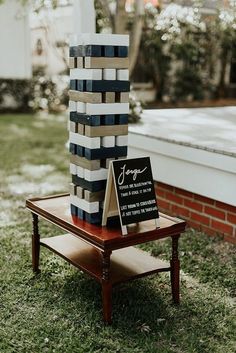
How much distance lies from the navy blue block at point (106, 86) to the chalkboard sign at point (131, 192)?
0.41 m

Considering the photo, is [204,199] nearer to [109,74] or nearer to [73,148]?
[73,148]

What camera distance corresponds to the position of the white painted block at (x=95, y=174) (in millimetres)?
2963

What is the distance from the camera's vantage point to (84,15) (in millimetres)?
4578

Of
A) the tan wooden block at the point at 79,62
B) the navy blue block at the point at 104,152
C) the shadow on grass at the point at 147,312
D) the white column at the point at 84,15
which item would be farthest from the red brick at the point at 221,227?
the white column at the point at 84,15

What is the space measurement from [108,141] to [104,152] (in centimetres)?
7

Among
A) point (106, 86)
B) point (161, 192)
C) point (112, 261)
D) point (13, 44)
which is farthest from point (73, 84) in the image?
point (13, 44)

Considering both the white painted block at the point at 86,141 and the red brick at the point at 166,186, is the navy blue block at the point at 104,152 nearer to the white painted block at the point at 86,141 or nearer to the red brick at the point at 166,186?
the white painted block at the point at 86,141

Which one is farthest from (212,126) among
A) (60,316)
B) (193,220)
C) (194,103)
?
(194,103)

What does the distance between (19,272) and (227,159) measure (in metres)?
1.70

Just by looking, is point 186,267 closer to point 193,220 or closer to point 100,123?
point 193,220

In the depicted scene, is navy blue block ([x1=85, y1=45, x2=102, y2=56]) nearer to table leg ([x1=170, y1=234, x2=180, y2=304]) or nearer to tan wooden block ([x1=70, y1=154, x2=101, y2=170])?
tan wooden block ([x1=70, y1=154, x2=101, y2=170])

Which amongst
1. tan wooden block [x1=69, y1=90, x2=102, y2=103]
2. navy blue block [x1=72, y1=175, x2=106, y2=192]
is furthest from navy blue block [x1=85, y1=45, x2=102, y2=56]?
navy blue block [x1=72, y1=175, x2=106, y2=192]

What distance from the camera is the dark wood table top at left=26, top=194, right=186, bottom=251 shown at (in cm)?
278

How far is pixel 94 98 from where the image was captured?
9.50 feet
